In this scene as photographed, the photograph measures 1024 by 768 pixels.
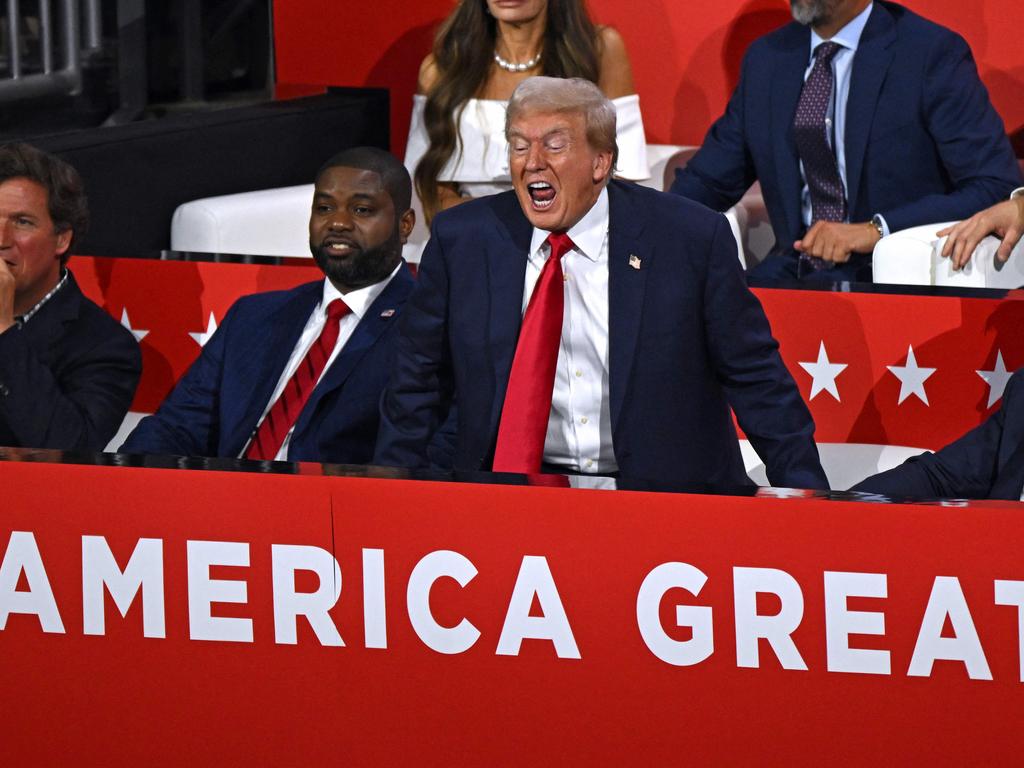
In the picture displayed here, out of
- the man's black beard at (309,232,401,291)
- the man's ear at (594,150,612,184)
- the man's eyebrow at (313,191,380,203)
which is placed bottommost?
the man's black beard at (309,232,401,291)

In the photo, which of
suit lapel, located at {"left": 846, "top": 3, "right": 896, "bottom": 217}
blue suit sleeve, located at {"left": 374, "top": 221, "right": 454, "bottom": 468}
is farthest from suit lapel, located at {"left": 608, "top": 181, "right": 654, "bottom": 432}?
suit lapel, located at {"left": 846, "top": 3, "right": 896, "bottom": 217}

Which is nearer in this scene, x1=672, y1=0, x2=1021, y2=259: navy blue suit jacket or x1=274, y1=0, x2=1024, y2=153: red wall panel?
x1=672, y1=0, x2=1021, y2=259: navy blue suit jacket

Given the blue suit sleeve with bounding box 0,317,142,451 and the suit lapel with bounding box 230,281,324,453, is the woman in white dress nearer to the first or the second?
the suit lapel with bounding box 230,281,324,453

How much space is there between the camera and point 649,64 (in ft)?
15.8

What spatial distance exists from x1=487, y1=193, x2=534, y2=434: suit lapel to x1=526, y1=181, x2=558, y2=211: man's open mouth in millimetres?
75

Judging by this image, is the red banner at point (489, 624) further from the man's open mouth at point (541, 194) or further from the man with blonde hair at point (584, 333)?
the man's open mouth at point (541, 194)

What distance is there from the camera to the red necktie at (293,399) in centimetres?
287

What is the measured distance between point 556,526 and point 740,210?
270cm

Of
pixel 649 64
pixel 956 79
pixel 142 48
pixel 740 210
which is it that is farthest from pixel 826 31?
pixel 142 48

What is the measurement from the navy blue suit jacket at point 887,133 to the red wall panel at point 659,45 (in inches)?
26.5

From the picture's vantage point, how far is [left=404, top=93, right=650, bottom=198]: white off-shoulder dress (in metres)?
4.29

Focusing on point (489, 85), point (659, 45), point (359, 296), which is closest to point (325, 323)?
point (359, 296)

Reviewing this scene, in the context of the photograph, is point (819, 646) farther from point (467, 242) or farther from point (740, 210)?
point (740, 210)

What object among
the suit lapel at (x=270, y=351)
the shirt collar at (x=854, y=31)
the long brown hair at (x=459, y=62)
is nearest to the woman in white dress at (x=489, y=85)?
the long brown hair at (x=459, y=62)
